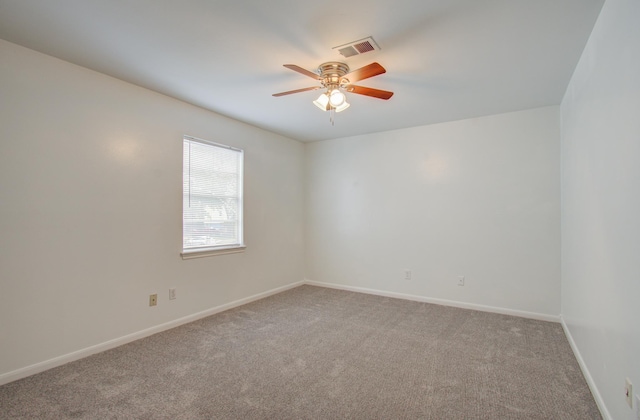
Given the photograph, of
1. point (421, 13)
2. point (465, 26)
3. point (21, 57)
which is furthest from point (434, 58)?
point (21, 57)

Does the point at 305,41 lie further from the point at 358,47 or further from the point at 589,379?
the point at 589,379

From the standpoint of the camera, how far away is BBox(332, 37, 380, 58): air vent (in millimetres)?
2194

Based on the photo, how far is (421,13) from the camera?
1904 mm

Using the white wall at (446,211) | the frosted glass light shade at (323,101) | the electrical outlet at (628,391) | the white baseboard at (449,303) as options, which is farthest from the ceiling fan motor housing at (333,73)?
the white baseboard at (449,303)

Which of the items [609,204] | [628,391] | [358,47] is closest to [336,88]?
[358,47]

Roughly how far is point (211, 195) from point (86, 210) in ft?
4.41

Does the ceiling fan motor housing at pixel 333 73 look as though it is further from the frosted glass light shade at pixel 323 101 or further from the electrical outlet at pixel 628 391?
the electrical outlet at pixel 628 391

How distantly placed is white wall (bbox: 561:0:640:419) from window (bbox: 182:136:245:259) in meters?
3.52

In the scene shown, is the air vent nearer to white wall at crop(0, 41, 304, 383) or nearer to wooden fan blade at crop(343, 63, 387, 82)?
wooden fan blade at crop(343, 63, 387, 82)

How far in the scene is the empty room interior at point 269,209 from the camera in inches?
75.0

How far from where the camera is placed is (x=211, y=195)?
383 cm

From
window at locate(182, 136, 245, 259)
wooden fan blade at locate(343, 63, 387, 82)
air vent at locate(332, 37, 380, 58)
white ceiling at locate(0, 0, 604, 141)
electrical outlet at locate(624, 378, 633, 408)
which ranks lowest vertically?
electrical outlet at locate(624, 378, 633, 408)

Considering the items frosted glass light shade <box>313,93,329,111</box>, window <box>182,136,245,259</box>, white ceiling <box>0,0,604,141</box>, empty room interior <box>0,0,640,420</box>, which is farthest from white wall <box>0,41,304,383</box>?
frosted glass light shade <box>313,93,329,111</box>

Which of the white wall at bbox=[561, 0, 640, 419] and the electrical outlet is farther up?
the white wall at bbox=[561, 0, 640, 419]
